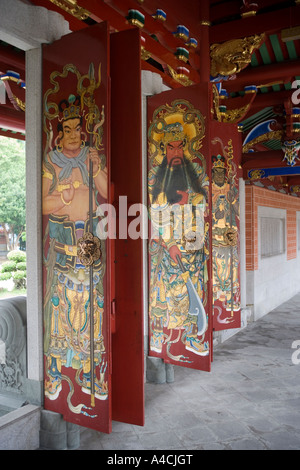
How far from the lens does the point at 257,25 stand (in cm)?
371

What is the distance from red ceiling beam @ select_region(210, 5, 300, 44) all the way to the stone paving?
3.30 metres

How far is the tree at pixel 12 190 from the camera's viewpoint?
11672 millimetres

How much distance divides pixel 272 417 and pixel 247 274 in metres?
3.85

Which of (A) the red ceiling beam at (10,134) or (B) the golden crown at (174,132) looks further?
(A) the red ceiling beam at (10,134)

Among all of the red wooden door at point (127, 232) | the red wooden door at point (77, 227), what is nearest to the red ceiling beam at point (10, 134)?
the red wooden door at point (77, 227)

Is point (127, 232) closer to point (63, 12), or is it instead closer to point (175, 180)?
point (175, 180)

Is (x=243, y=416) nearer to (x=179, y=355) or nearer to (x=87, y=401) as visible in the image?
(x=179, y=355)

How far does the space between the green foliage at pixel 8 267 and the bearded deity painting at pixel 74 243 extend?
9164mm

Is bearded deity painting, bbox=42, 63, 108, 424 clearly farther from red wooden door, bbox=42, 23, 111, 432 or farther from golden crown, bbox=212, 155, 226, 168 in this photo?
golden crown, bbox=212, 155, 226, 168

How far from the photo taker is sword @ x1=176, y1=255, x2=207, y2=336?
3.29 meters

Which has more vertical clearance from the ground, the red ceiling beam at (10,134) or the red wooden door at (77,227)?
the red ceiling beam at (10,134)
